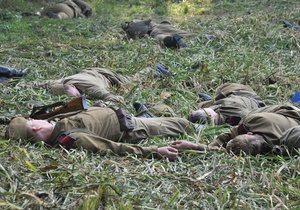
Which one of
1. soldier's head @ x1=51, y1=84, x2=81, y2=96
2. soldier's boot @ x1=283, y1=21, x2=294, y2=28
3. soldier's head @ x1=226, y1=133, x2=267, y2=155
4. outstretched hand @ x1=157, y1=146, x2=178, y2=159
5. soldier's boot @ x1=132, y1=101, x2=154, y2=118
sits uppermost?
soldier's head @ x1=226, y1=133, x2=267, y2=155

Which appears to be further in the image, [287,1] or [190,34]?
[287,1]

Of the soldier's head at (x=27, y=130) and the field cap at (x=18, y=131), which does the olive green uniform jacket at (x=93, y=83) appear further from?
the field cap at (x=18, y=131)

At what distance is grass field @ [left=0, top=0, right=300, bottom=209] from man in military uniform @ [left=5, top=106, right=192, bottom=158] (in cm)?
12

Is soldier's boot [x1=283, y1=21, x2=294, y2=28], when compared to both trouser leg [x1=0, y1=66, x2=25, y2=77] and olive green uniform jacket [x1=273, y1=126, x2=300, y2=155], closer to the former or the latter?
trouser leg [x1=0, y1=66, x2=25, y2=77]

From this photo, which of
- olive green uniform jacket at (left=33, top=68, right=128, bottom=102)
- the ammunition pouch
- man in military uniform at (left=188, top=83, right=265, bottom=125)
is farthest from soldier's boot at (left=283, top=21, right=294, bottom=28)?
the ammunition pouch

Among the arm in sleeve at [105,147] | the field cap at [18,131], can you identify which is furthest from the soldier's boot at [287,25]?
the field cap at [18,131]

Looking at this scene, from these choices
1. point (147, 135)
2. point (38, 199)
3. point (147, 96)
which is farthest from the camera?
point (147, 96)

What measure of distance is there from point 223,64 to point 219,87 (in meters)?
1.02

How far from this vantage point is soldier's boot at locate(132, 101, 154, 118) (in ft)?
18.8

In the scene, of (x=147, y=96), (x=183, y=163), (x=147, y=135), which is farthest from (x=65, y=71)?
(x=183, y=163)

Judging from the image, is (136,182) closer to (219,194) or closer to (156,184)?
(156,184)

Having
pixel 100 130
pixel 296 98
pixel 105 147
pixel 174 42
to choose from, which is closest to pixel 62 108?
pixel 100 130

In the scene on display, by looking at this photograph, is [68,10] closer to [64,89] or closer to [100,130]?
[64,89]

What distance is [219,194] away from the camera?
3574 mm
